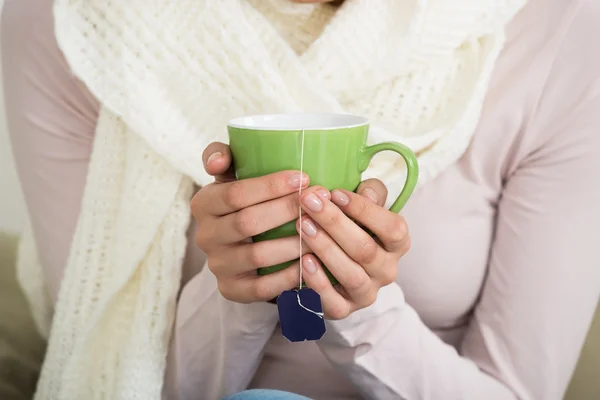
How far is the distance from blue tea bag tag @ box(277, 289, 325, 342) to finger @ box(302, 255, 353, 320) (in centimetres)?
2

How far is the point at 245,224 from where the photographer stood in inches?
17.3

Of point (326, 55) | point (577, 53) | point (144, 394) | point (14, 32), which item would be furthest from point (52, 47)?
point (577, 53)

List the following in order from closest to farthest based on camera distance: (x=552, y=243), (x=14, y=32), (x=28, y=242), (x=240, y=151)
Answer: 1. (x=240, y=151)
2. (x=552, y=243)
3. (x=14, y=32)
4. (x=28, y=242)

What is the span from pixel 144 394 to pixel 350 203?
1.46 feet

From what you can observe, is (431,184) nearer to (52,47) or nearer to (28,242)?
(52,47)

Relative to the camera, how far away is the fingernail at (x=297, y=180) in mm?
414

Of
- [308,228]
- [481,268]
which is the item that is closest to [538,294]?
[481,268]

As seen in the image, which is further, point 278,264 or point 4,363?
point 4,363

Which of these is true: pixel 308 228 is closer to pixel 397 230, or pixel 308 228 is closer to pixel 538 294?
pixel 397 230

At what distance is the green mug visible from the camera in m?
0.41

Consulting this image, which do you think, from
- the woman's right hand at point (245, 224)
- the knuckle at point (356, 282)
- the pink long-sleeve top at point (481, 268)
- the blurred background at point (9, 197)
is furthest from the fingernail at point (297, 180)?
the blurred background at point (9, 197)

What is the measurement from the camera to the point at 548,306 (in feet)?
2.10

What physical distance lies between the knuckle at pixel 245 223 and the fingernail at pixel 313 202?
0.05 metres

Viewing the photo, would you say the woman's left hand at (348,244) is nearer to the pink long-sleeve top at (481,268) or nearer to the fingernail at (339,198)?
the fingernail at (339,198)
